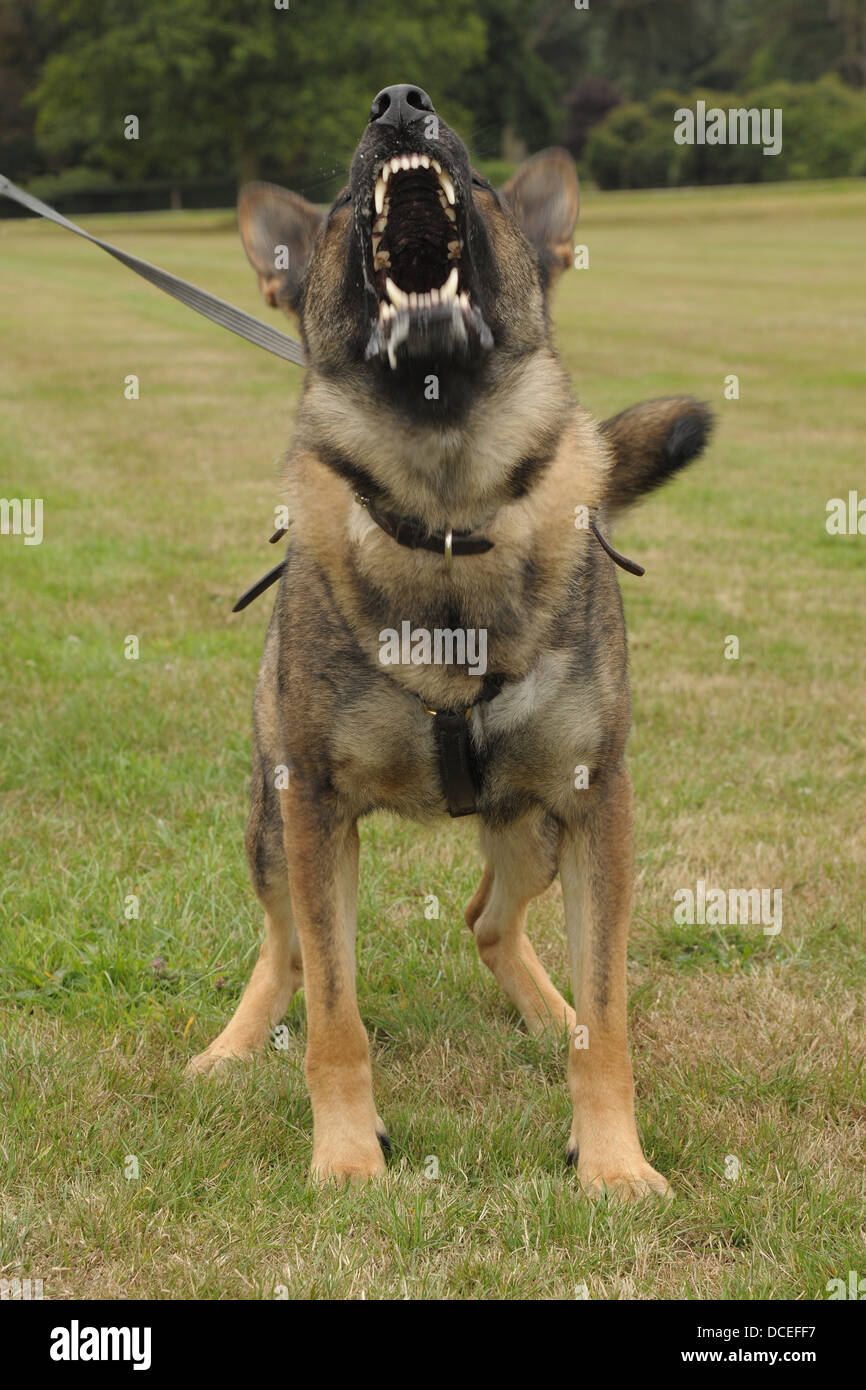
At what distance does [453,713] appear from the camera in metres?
2.84

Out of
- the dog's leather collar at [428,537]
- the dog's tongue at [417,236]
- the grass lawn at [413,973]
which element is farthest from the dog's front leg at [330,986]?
the dog's tongue at [417,236]

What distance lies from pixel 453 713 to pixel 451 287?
0.87 m

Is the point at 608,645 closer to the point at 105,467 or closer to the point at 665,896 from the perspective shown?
the point at 665,896

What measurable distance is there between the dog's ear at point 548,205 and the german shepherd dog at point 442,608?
73 millimetres

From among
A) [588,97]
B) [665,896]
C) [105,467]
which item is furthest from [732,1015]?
[588,97]

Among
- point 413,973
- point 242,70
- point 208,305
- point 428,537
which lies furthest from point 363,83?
point 428,537

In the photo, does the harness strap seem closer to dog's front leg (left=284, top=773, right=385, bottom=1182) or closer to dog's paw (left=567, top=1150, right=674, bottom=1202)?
dog's front leg (left=284, top=773, right=385, bottom=1182)

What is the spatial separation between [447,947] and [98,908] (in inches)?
39.9

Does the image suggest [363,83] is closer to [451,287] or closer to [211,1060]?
[451,287]

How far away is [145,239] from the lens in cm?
4184

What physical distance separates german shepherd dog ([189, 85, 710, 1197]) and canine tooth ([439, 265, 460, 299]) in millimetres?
11

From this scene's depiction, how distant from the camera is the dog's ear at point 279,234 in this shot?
3.19 meters

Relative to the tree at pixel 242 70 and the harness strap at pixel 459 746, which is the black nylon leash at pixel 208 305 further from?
the tree at pixel 242 70

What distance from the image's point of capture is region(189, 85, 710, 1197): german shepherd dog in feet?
9.25
